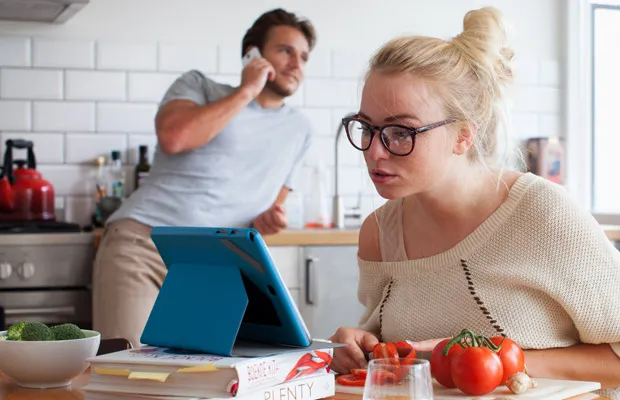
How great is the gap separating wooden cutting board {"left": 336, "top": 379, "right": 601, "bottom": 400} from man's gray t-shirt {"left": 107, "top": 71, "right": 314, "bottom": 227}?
69.2 inches

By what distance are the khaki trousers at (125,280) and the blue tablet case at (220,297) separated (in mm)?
1592

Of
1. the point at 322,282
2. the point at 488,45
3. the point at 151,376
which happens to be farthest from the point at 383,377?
the point at 322,282

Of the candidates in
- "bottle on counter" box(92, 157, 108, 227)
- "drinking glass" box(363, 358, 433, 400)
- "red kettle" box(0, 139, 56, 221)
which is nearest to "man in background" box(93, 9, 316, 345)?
"red kettle" box(0, 139, 56, 221)

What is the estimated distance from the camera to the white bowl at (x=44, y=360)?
143cm

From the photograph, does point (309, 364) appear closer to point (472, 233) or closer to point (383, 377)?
point (383, 377)

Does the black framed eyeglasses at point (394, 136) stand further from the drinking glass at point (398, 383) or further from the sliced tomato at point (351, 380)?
the drinking glass at point (398, 383)

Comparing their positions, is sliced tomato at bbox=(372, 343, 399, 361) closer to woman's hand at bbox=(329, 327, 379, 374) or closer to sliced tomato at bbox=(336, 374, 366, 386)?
sliced tomato at bbox=(336, 374, 366, 386)

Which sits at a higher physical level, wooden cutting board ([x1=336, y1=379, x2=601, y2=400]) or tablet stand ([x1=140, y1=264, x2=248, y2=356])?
tablet stand ([x1=140, y1=264, x2=248, y2=356])

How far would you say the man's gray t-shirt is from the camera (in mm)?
3098

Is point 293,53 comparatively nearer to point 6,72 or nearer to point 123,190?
point 123,190

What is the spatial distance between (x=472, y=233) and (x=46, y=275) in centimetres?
187

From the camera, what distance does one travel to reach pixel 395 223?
1.99 meters

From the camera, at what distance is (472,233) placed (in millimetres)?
1818

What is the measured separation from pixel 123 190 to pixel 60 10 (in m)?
0.74
